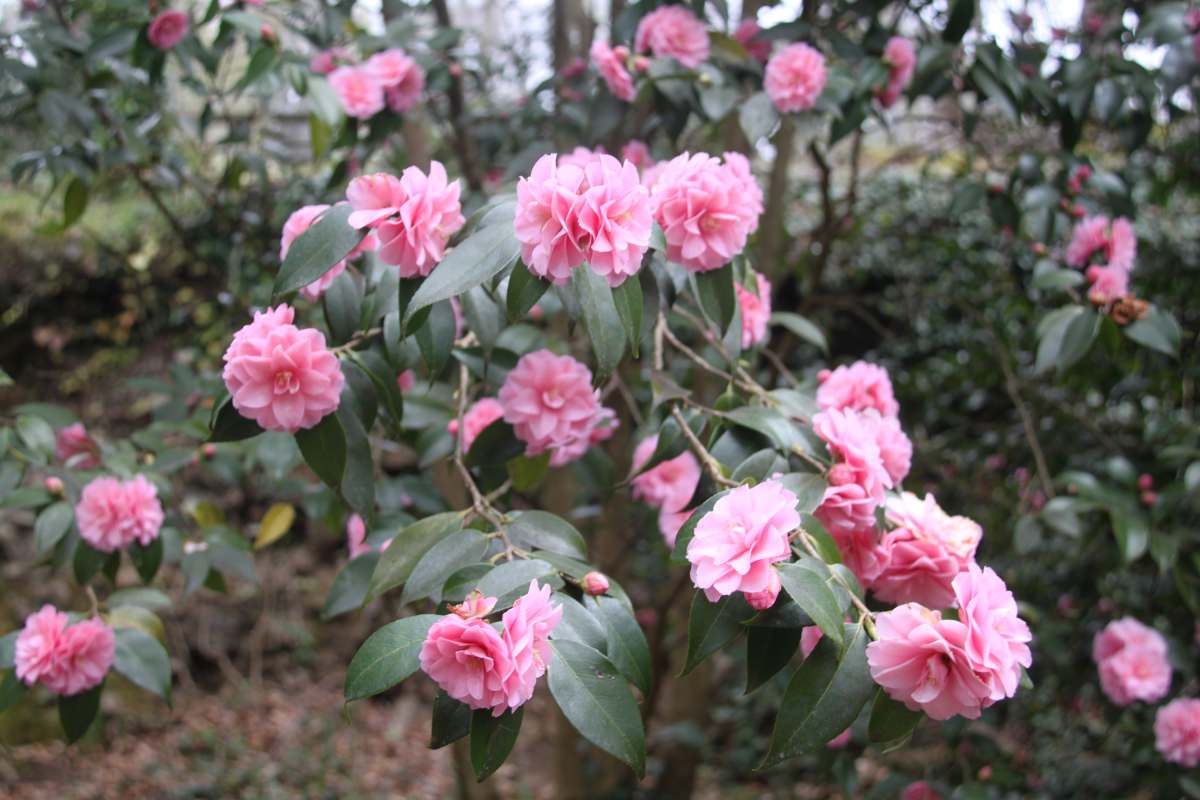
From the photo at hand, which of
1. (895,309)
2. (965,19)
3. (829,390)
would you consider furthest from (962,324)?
(829,390)

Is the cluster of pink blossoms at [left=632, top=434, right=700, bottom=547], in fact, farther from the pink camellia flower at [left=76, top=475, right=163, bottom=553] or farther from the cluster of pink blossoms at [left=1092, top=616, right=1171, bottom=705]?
the cluster of pink blossoms at [left=1092, top=616, right=1171, bottom=705]

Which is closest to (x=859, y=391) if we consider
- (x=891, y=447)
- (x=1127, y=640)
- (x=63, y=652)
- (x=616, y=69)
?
(x=891, y=447)

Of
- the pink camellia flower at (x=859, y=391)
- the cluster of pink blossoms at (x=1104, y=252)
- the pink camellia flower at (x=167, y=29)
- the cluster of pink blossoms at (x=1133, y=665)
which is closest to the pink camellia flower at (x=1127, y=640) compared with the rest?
the cluster of pink blossoms at (x=1133, y=665)

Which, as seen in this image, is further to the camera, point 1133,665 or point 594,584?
point 1133,665

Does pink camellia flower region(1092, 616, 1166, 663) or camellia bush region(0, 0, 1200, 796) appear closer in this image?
camellia bush region(0, 0, 1200, 796)

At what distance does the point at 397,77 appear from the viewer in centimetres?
147

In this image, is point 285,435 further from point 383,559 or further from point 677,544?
point 677,544

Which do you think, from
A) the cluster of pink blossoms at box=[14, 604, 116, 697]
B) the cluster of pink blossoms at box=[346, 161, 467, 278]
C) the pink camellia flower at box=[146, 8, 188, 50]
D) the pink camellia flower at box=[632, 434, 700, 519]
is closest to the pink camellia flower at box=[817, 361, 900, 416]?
the pink camellia flower at box=[632, 434, 700, 519]

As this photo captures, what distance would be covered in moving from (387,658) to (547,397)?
0.37 metres

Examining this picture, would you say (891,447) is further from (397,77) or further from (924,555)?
(397,77)

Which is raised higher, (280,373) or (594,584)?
(280,373)

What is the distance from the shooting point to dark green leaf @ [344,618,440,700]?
67 centimetres

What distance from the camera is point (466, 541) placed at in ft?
2.74

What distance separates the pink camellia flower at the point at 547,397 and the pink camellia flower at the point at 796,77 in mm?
588
